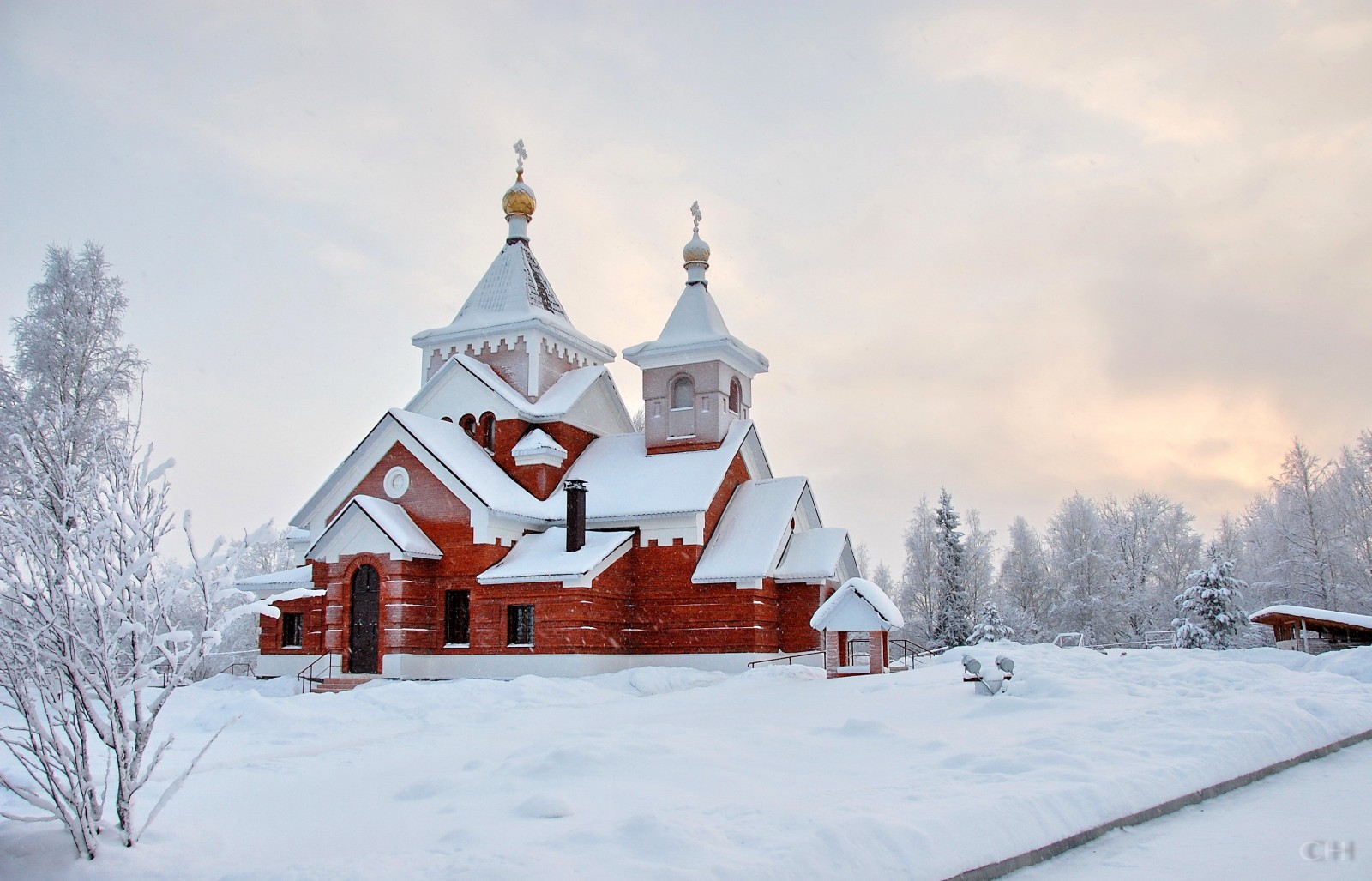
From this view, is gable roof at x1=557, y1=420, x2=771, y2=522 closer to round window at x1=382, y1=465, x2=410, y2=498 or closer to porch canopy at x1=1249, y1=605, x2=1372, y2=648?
round window at x1=382, y1=465, x2=410, y2=498

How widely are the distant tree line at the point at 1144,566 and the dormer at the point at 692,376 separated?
14841 mm

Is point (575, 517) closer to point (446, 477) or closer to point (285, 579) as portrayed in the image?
point (446, 477)

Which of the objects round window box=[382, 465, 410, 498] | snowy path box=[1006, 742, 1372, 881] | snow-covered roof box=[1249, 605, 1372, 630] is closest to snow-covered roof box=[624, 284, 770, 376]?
round window box=[382, 465, 410, 498]

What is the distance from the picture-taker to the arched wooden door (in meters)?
22.0

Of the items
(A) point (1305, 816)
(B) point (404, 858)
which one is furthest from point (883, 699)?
(B) point (404, 858)

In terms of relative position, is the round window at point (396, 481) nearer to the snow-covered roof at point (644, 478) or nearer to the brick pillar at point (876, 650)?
the snow-covered roof at point (644, 478)

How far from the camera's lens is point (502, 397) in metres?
25.5

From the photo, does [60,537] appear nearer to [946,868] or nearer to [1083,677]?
[946,868]

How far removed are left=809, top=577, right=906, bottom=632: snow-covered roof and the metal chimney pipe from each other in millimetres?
5903

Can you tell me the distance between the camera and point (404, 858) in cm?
526

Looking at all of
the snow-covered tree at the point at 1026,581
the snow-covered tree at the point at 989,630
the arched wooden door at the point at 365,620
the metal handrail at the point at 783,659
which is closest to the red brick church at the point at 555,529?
the arched wooden door at the point at 365,620

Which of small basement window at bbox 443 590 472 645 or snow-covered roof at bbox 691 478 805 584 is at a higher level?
snow-covered roof at bbox 691 478 805 584

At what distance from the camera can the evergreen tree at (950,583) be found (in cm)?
3769

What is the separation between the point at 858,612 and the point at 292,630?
1426 centimetres
